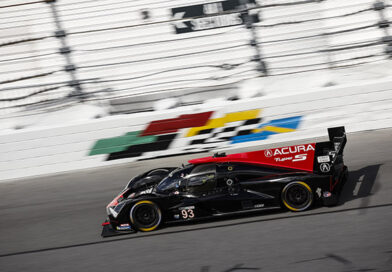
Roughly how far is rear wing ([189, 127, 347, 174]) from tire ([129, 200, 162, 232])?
89cm

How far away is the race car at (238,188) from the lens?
6.29 metres

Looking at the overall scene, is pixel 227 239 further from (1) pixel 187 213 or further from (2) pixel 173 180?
(2) pixel 173 180

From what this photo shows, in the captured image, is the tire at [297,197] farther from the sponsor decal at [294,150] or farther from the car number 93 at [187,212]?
the car number 93 at [187,212]

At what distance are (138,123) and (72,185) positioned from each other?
1.99m

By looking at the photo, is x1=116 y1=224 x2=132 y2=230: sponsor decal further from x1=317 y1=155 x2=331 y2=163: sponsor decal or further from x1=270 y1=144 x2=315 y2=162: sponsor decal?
x1=317 y1=155 x2=331 y2=163: sponsor decal

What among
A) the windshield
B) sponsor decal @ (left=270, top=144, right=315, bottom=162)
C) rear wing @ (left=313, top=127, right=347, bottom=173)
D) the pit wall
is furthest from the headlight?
the pit wall

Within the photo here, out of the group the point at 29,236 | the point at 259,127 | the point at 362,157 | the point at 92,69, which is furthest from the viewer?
the point at 92,69

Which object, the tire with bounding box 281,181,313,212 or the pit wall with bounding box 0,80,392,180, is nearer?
the tire with bounding box 281,181,313,212

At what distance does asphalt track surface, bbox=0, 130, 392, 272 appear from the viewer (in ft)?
16.9

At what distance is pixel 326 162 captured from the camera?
6.32 meters

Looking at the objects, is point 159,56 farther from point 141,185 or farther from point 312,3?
point 141,185

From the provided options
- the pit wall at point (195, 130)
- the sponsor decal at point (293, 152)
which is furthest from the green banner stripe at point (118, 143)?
the sponsor decal at point (293, 152)

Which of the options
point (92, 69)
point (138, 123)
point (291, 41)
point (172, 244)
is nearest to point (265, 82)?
point (291, 41)

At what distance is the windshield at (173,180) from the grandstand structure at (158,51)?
4403 millimetres
